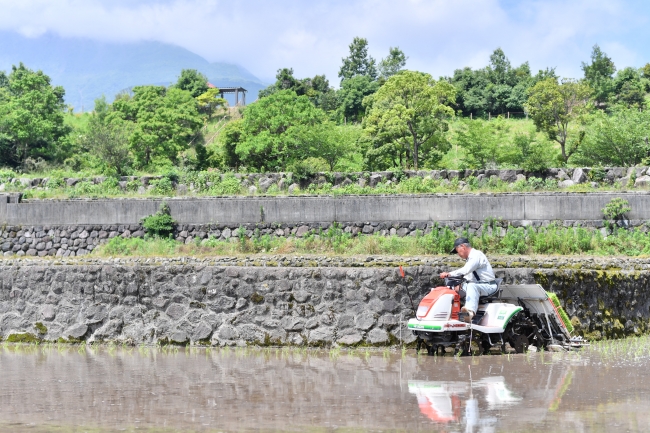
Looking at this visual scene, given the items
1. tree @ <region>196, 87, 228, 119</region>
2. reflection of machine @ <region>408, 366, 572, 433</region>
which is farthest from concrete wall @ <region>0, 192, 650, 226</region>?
tree @ <region>196, 87, 228, 119</region>

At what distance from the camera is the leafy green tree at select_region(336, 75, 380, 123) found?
72.1 meters

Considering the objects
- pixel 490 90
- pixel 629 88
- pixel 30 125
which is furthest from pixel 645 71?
pixel 30 125

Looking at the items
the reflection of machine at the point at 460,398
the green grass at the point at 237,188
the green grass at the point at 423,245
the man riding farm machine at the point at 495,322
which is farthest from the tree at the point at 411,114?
the reflection of machine at the point at 460,398

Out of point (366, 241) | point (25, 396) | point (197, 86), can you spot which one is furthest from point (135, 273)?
point (197, 86)

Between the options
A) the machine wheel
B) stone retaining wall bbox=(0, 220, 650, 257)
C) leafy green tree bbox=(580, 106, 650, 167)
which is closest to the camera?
the machine wheel

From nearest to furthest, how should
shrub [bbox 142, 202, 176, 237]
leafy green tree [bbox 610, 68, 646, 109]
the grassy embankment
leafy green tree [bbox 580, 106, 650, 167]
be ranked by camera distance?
1. shrub [bbox 142, 202, 176, 237]
2. the grassy embankment
3. leafy green tree [bbox 580, 106, 650, 167]
4. leafy green tree [bbox 610, 68, 646, 109]

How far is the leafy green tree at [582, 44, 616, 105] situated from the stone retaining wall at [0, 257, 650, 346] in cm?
5912

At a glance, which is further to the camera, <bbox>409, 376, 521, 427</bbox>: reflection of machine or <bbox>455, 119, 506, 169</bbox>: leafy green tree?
<bbox>455, 119, 506, 169</bbox>: leafy green tree

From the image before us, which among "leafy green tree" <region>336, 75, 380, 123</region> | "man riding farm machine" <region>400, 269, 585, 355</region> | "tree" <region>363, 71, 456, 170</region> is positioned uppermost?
"leafy green tree" <region>336, 75, 380, 123</region>

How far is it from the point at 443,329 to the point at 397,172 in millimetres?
18643

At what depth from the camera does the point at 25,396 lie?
9.89 m

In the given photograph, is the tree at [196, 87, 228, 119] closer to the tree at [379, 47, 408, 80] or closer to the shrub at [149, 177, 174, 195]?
the tree at [379, 47, 408, 80]

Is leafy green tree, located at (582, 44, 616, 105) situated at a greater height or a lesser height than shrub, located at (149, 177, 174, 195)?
greater

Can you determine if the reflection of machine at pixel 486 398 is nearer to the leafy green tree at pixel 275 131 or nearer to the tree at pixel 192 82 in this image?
the leafy green tree at pixel 275 131
